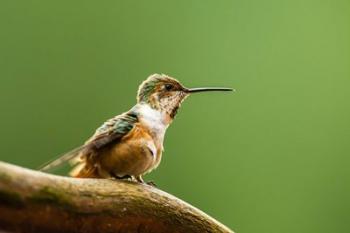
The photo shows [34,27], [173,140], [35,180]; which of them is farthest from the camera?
[173,140]

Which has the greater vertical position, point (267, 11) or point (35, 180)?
point (267, 11)

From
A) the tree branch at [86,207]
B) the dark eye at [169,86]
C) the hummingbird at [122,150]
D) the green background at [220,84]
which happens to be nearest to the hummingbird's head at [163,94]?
the dark eye at [169,86]

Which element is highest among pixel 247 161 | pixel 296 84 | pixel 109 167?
pixel 296 84

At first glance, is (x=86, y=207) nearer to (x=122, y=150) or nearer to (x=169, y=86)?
(x=122, y=150)

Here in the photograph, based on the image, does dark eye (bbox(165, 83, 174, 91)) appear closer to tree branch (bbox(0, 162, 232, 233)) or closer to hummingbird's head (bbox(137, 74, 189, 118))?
hummingbird's head (bbox(137, 74, 189, 118))

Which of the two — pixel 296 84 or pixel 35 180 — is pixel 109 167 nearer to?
pixel 35 180

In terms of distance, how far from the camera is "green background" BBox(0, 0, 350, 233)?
365cm

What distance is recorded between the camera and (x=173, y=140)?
390 cm

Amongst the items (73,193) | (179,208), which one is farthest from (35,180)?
(179,208)

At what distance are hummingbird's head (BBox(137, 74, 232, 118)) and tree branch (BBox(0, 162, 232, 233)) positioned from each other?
512mm

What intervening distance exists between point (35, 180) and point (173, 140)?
8.86 feet

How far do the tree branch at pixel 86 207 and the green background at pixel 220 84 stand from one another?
2.14 metres

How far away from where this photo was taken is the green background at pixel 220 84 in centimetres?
365

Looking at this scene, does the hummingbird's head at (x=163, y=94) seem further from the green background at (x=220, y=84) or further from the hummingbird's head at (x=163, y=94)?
the green background at (x=220, y=84)
